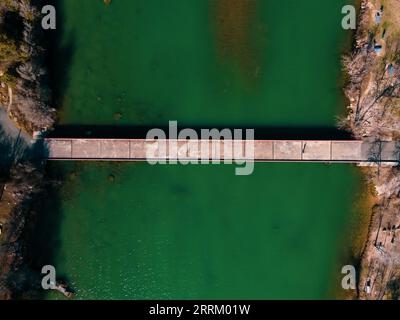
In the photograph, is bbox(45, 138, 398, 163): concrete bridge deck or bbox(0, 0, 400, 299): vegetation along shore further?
bbox(45, 138, 398, 163): concrete bridge deck

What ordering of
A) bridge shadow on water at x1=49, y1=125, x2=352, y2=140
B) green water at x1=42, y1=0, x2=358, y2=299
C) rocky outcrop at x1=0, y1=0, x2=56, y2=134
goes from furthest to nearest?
1. green water at x1=42, y1=0, x2=358, y2=299
2. bridge shadow on water at x1=49, y1=125, x2=352, y2=140
3. rocky outcrop at x1=0, y1=0, x2=56, y2=134

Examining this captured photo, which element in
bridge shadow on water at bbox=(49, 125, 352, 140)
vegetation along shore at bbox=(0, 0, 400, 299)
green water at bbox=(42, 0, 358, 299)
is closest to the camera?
vegetation along shore at bbox=(0, 0, 400, 299)

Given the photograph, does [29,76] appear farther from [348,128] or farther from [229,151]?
[348,128]

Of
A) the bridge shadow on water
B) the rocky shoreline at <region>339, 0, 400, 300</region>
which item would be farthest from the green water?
the rocky shoreline at <region>339, 0, 400, 300</region>

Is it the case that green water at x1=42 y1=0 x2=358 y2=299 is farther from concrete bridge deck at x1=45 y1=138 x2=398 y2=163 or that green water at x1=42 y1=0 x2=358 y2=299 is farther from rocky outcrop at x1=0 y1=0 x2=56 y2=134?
rocky outcrop at x1=0 y1=0 x2=56 y2=134

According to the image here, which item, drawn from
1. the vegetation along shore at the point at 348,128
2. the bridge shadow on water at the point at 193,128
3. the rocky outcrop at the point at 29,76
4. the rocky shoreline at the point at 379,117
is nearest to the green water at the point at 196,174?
the bridge shadow on water at the point at 193,128

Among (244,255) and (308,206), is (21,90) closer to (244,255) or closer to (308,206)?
(244,255)

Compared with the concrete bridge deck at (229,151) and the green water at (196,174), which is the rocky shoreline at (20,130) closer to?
the green water at (196,174)
